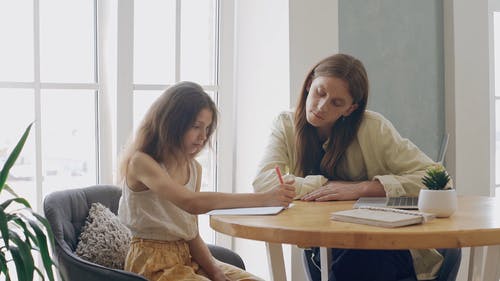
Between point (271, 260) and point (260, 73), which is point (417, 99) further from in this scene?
point (271, 260)

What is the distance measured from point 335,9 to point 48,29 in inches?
48.8

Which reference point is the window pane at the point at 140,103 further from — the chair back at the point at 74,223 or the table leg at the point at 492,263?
the table leg at the point at 492,263

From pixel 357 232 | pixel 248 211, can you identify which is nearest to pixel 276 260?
pixel 248 211

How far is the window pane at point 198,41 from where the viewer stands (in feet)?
10.5

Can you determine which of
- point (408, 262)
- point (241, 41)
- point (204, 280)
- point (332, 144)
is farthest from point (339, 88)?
point (241, 41)

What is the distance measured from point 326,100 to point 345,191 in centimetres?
32

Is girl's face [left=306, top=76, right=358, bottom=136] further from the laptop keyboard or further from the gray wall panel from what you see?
the gray wall panel

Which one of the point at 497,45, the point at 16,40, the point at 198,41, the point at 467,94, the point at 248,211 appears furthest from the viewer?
the point at 497,45

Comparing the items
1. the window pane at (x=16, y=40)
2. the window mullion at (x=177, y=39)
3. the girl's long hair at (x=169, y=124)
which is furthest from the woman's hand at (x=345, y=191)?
the window pane at (x=16, y=40)

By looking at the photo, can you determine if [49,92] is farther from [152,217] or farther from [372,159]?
[372,159]

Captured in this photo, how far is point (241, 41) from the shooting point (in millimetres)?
3299

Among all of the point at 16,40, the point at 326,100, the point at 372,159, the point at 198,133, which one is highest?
the point at 16,40

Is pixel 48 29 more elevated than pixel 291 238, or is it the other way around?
pixel 48 29

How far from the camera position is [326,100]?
7.55ft
